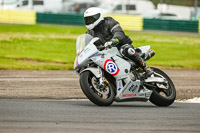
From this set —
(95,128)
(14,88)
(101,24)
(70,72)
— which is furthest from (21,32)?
(95,128)

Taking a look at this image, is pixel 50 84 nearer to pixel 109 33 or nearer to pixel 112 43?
pixel 109 33

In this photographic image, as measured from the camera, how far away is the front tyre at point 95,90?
296 inches

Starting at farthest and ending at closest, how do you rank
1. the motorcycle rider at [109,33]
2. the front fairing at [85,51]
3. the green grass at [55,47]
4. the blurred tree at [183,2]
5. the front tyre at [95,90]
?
the blurred tree at [183,2] → the green grass at [55,47] → the motorcycle rider at [109,33] → the front fairing at [85,51] → the front tyre at [95,90]

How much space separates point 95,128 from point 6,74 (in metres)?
7.84

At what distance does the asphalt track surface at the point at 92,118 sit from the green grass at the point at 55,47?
25.9ft

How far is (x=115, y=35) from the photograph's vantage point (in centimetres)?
816

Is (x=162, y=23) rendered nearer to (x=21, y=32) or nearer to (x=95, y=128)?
(x=21, y=32)

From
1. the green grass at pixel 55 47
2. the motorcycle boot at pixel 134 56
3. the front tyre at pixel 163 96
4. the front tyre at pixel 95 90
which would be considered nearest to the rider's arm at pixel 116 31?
the motorcycle boot at pixel 134 56

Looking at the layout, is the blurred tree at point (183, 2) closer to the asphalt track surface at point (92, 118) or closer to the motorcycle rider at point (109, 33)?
the motorcycle rider at point (109, 33)

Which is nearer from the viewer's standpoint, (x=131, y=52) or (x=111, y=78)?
(x=111, y=78)

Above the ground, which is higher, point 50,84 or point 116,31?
point 116,31

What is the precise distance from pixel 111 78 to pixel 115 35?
703 mm

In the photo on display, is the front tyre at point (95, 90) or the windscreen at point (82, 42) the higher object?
the windscreen at point (82, 42)

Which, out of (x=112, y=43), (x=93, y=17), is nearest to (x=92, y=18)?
(x=93, y=17)
